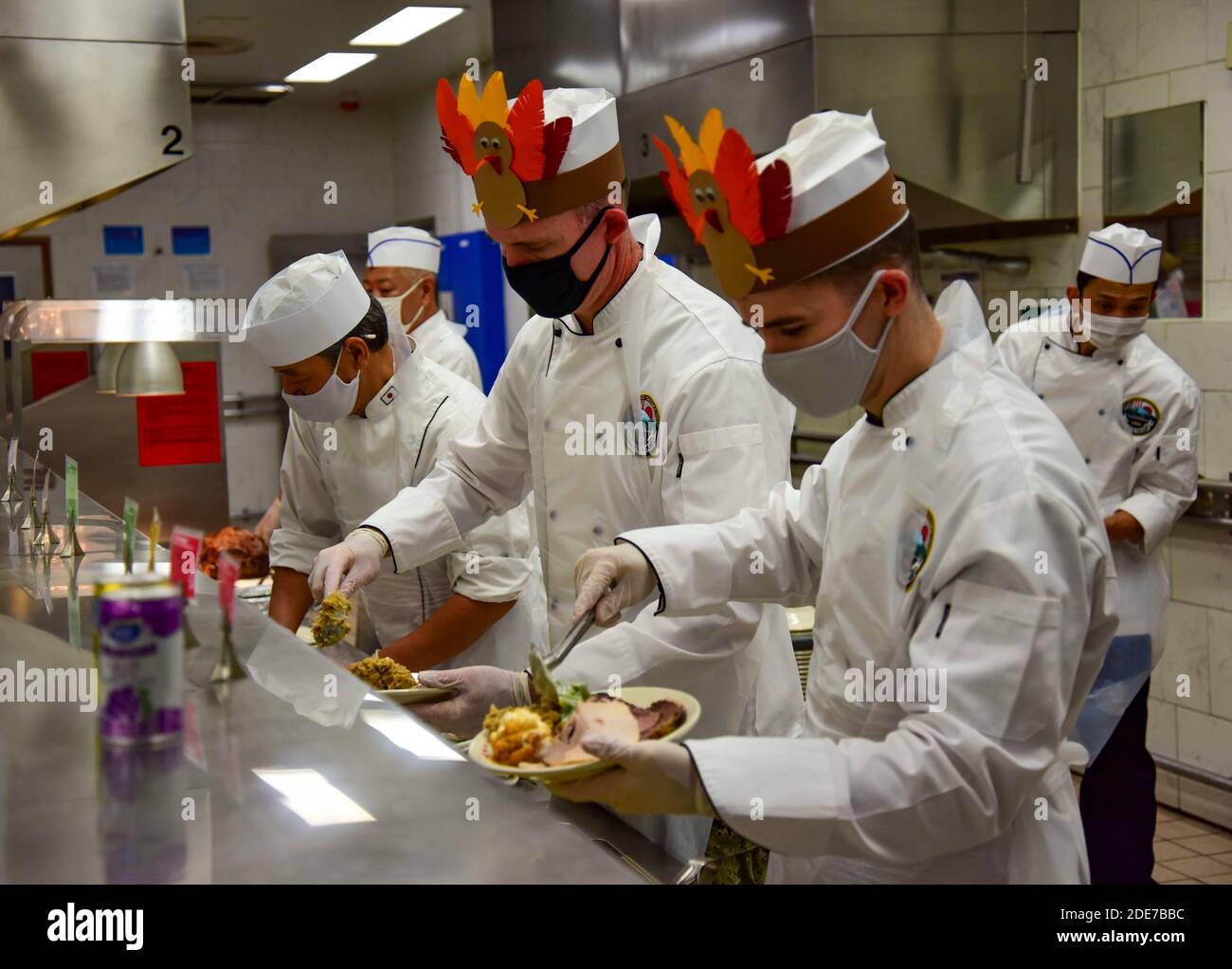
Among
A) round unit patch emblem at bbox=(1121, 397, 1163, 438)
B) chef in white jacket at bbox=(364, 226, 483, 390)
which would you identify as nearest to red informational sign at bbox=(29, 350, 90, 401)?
chef in white jacket at bbox=(364, 226, 483, 390)

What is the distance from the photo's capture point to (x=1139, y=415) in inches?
163

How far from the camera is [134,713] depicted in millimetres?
1464

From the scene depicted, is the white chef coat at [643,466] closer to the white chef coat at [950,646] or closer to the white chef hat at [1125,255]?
the white chef coat at [950,646]

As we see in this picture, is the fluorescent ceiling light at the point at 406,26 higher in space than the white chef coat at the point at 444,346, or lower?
higher

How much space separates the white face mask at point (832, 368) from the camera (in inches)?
58.9

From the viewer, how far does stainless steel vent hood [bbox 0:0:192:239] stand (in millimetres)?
3740

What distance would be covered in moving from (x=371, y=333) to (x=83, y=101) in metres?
1.56

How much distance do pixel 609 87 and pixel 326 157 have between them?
4921 mm

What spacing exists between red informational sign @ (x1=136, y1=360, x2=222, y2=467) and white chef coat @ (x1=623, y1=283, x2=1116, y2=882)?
10.9 feet

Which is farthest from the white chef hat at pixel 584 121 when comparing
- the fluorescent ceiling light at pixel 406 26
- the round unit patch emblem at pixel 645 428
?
the fluorescent ceiling light at pixel 406 26

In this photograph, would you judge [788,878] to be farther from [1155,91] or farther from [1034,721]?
[1155,91]

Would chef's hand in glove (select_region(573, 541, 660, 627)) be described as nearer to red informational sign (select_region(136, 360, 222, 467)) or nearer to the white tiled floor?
the white tiled floor

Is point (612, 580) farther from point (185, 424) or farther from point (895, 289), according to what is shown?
point (185, 424)

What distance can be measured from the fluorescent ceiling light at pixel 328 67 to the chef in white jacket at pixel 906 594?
23.2ft
